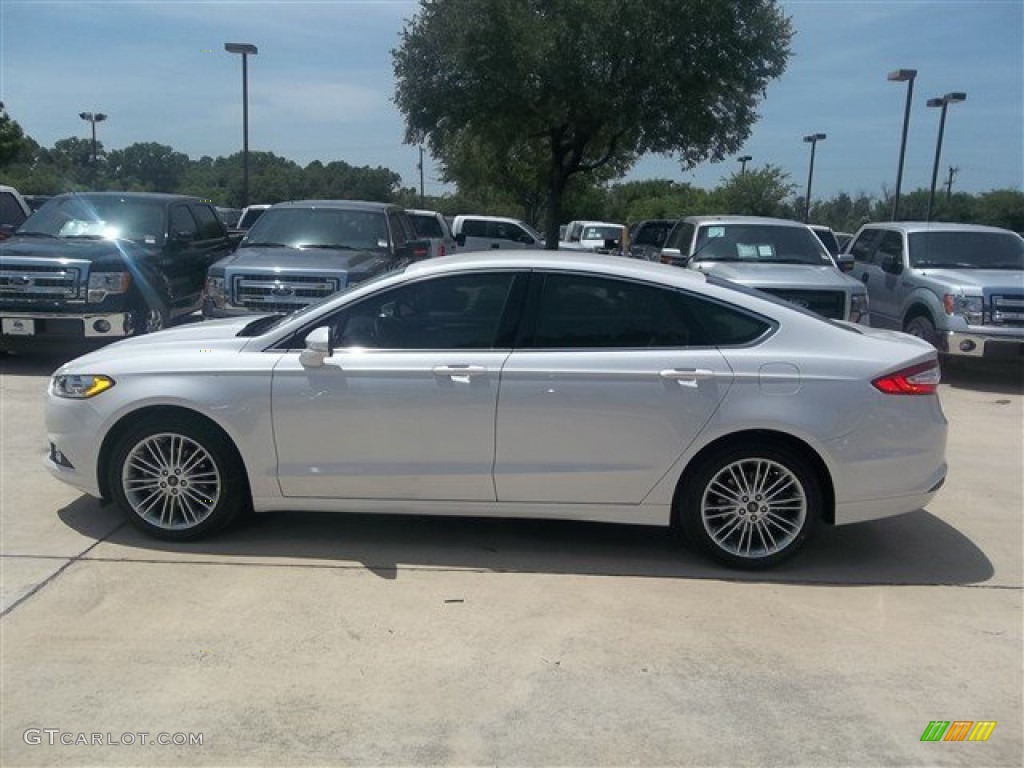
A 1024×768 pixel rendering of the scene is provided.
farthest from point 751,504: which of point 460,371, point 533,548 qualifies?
point 460,371

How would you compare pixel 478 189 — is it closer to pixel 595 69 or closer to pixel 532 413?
pixel 595 69

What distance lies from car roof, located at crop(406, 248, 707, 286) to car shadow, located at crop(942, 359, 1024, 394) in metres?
7.27

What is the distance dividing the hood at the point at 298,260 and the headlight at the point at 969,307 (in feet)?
21.8

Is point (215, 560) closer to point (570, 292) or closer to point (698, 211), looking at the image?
point (570, 292)

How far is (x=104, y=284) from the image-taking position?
945cm

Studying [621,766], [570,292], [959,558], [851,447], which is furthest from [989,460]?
[621,766]

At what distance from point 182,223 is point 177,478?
7551mm

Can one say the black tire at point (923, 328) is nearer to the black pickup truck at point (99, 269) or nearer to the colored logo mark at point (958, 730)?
the colored logo mark at point (958, 730)

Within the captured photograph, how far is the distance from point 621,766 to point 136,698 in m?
1.84

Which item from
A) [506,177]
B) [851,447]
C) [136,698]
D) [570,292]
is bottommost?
[136,698]

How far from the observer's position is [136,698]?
3.48 meters

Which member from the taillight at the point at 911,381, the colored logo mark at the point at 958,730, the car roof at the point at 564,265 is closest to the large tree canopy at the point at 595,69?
the car roof at the point at 564,265

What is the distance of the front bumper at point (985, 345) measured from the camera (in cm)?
1034

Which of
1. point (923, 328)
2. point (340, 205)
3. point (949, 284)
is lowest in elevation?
point (923, 328)
